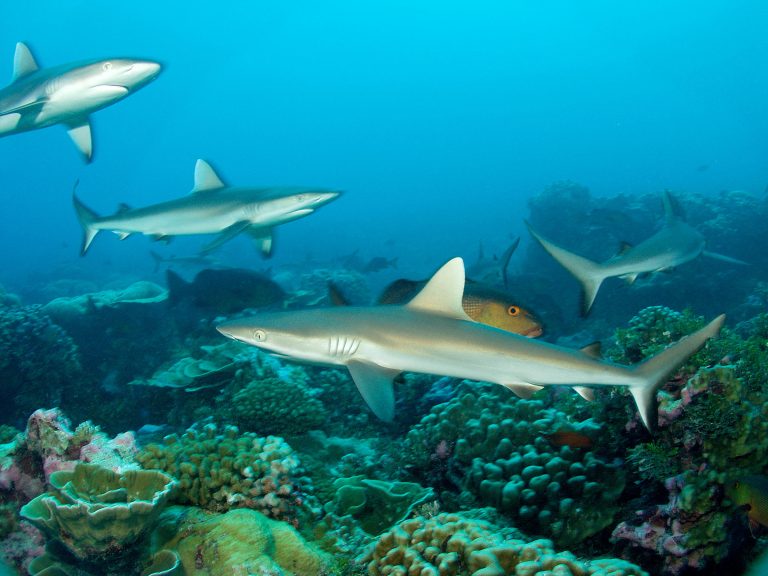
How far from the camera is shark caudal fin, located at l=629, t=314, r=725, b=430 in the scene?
315 centimetres

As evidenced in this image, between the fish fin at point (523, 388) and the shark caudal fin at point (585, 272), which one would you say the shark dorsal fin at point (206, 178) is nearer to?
the shark caudal fin at point (585, 272)

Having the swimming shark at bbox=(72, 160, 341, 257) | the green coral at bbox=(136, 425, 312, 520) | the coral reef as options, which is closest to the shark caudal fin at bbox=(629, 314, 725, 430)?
the green coral at bbox=(136, 425, 312, 520)

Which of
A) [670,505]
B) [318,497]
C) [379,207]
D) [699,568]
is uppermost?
[670,505]

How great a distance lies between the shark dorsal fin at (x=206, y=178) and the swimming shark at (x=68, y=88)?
2.08 meters

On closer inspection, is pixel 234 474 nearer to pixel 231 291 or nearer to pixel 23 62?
pixel 23 62

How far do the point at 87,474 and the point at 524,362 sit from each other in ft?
10.7

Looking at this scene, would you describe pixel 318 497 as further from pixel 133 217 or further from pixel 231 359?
pixel 133 217

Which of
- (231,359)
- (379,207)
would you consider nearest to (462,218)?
(379,207)

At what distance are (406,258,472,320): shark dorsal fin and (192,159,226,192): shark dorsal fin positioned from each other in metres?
5.95

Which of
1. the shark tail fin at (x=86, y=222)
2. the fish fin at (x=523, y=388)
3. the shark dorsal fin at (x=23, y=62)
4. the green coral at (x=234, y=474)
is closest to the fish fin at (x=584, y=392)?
the fish fin at (x=523, y=388)

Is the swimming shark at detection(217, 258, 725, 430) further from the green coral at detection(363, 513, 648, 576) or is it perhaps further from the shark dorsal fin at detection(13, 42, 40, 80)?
the shark dorsal fin at detection(13, 42, 40, 80)

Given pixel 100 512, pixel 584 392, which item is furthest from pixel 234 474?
pixel 584 392

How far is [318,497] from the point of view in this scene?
4.36m

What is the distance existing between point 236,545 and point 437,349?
200 cm
